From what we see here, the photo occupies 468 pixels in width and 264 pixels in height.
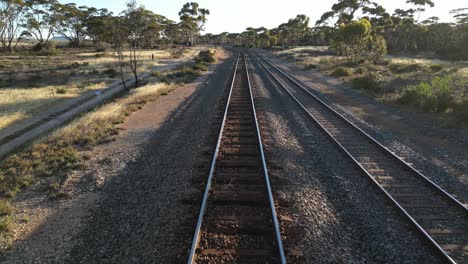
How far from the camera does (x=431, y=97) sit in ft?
52.9

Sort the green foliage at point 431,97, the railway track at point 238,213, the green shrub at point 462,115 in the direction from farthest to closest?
the green foliage at point 431,97 → the green shrub at point 462,115 → the railway track at point 238,213

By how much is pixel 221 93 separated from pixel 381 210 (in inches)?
602

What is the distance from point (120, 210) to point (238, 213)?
8.20ft

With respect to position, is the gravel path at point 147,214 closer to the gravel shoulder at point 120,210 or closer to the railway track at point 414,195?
the gravel shoulder at point 120,210

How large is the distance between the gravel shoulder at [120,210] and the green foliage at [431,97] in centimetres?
1136

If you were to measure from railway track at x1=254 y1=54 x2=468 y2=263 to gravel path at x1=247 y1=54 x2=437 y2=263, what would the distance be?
236 mm

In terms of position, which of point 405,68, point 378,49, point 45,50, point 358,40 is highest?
point 358,40

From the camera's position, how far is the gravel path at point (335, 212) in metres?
5.43

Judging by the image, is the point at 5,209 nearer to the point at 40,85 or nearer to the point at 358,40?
the point at 40,85

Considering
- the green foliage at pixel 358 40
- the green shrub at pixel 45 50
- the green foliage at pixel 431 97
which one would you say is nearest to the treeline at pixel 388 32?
the green foliage at pixel 358 40

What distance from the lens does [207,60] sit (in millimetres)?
48250

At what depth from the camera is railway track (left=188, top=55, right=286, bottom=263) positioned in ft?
17.2

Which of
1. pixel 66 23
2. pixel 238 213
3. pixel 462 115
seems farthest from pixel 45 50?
pixel 238 213

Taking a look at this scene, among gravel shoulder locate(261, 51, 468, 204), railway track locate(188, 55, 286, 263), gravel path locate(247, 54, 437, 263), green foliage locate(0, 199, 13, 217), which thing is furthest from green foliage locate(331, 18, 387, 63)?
green foliage locate(0, 199, 13, 217)
